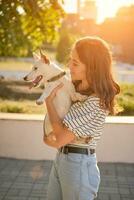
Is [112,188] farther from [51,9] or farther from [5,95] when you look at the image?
[5,95]

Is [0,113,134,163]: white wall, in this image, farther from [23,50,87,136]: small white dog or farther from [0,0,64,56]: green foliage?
[23,50,87,136]: small white dog

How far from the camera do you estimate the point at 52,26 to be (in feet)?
37.7

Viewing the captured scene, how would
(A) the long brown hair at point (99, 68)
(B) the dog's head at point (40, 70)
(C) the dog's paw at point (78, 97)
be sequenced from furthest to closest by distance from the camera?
(B) the dog's head at point (40, 70)
(C) the dog's paw at point (78, 97)
(A) the long brown hair at point (99, 68)

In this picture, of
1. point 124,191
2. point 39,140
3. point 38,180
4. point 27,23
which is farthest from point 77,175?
point 27,23

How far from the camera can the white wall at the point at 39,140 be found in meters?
7.23

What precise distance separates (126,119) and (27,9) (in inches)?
138

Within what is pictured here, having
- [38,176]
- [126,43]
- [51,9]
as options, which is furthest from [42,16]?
[126,43]

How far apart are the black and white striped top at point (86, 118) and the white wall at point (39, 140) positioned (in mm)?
4432

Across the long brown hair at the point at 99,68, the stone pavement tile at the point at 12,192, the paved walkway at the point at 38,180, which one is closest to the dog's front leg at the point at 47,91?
the long brown hair at the point at 99,68

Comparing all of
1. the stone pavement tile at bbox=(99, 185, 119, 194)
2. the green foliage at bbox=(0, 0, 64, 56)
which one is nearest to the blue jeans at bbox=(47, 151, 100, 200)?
the stone pavement tile at bbox=(99, 185, 119, 194)

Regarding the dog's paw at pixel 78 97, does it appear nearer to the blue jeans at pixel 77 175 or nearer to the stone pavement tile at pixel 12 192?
the blue jeans at pixel 77 175

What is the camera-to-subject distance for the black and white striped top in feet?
9.13

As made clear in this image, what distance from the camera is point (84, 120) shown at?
2.79 metres

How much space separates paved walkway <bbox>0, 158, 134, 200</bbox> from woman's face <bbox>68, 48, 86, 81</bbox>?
2950mm
